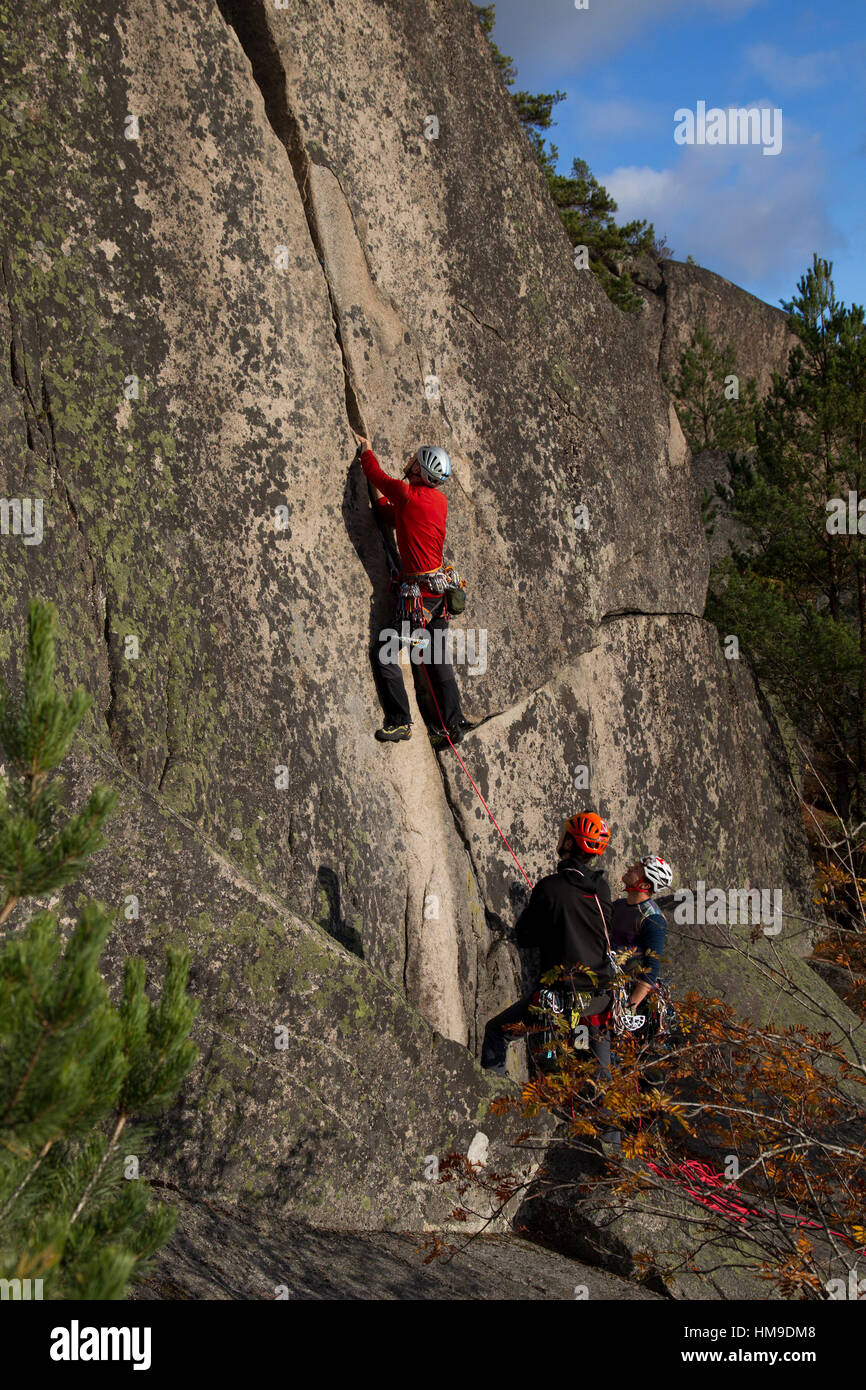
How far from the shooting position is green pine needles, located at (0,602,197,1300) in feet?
8.78

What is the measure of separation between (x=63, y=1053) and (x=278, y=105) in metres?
7.37

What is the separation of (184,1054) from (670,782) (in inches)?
344

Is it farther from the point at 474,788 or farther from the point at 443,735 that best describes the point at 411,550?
the point at 474,788

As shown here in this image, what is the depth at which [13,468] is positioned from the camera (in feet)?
19.7

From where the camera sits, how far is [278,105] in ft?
26.0

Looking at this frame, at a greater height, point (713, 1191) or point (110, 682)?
point (110, 682)

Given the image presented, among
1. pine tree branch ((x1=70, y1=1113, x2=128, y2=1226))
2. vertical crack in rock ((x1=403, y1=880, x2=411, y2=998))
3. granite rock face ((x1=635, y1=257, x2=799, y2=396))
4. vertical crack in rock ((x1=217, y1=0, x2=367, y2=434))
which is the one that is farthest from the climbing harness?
granite rock face ((x1=635, y1=257, x2=799, y2=396))

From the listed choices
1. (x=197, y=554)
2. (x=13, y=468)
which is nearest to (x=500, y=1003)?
(x=197, y=554)

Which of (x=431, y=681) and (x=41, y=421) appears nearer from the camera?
(x=41, y=421)

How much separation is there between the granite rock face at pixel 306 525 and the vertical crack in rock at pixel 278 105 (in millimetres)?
26

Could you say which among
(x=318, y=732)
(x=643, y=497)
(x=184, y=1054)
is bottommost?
(x=184, y=1054)

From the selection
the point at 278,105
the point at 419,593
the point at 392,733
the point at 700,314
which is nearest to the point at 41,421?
the point at 419,593

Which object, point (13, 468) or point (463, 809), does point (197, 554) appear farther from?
point (463, 809)

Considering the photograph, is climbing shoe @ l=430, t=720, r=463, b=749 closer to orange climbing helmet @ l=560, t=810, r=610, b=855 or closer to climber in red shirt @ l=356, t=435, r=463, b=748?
climber in red shirt @ l=356, t=435, r=463, b=748
